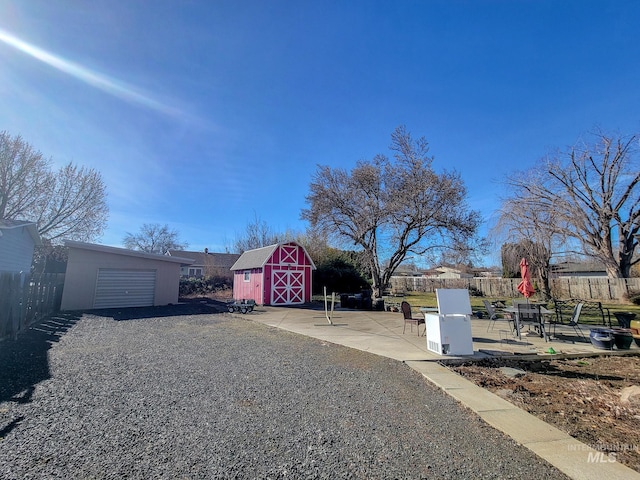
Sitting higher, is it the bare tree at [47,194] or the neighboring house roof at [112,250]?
the bare tree at [47,194]

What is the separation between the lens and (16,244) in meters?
12.6

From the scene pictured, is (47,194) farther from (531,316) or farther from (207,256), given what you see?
(531,316)

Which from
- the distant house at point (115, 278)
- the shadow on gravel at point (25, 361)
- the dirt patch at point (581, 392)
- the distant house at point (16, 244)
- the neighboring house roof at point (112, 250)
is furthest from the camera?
the distant house at point (115, 278)

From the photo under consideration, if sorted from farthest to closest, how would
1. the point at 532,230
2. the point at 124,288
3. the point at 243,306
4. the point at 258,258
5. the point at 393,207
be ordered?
the point at 258,258 < the point at 393,207 < the point at 532,230 < the point at 124,288 < the point at 243,306

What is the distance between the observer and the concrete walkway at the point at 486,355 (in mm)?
2601

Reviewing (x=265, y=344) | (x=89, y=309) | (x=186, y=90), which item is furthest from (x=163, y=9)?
(x=89, y=309)

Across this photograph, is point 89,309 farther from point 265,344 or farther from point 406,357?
point 406,357

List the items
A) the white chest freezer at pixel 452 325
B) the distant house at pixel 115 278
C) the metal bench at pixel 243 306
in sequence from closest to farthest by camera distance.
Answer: the white chest freezer at pixel 452 325 → the distant house at pixel 115 278 → the metal bench at pixel 243 306

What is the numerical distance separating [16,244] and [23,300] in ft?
21.1

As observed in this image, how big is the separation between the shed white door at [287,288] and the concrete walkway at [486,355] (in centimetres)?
604

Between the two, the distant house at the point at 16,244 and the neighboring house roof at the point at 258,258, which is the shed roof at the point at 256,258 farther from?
the distant house at the point at 16,244

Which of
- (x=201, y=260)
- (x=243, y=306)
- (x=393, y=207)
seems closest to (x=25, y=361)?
(x=243, y=306)

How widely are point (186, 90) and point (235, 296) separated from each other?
16.4m

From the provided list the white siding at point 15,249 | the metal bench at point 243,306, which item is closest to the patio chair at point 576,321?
the metal bench at point 243,306
